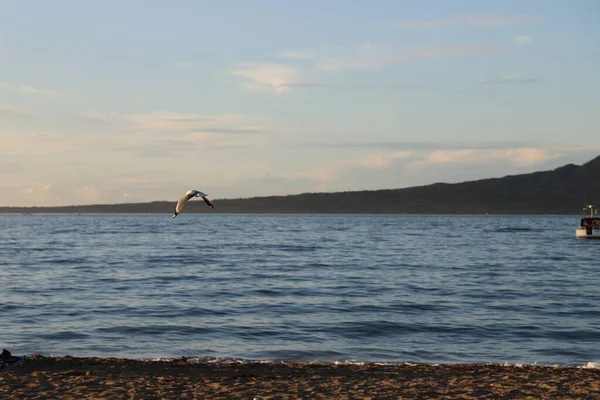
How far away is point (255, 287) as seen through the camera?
47375 mm

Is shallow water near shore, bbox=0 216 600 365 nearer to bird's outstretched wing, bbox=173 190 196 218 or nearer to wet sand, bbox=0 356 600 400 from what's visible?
wet sand, bbox=0 356 600 400

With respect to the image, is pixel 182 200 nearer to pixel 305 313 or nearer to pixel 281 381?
pixel 281 381

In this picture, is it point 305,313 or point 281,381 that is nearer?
Result: point 281,381

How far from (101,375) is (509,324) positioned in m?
18.7

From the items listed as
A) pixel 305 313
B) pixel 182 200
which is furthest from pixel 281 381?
pixel 305 313

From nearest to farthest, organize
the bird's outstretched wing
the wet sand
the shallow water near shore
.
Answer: the wet sand, the bird's outstretched wing, the shallow water near shore

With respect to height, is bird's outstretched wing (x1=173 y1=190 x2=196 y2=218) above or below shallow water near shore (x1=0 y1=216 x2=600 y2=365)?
above

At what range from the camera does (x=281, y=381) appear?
19.2 metres

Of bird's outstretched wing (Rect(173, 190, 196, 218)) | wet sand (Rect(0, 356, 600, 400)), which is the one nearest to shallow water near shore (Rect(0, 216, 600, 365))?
wet sand (Rect(0, 356, 600, 400))

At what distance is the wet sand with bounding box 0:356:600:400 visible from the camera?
17.4 metres

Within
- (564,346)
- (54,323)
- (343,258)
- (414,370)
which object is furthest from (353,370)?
(343,258)

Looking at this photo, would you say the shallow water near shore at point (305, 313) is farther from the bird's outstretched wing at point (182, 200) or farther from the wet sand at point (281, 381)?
the bird's outstretched wing at point (182, 200)

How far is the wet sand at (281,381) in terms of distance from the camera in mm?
17422

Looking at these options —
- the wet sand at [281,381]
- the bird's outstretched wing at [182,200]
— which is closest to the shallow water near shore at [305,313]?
the wet sand at [281,381]
